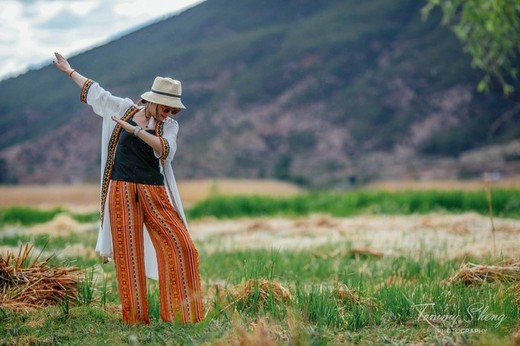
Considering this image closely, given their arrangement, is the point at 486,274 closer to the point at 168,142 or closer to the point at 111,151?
the point at 168,142

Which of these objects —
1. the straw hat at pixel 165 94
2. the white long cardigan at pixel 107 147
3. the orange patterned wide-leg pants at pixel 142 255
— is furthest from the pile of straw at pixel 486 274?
the straw hat at pixel 165 94

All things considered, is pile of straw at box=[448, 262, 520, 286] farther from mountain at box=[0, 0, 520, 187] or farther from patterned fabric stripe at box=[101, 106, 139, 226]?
mountain at box=[0, 0, 520, 187]

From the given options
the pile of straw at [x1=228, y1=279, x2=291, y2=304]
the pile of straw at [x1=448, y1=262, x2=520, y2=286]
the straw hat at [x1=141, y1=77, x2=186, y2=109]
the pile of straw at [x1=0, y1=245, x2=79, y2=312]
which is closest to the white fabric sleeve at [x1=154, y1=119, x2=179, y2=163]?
the straw hat at [x1=141, y1=77, x2=186, y2=109]

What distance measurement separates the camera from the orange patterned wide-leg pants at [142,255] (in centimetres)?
457

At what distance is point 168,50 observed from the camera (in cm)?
6619

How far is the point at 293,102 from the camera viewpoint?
5691cm

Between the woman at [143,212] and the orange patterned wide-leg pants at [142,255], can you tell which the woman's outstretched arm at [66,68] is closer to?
the woman at [143,212]

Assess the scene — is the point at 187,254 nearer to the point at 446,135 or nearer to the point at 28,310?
the point at 28,310

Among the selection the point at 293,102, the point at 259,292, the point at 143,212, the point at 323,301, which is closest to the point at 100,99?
the point at 143,212

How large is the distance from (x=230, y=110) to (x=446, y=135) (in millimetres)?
17159

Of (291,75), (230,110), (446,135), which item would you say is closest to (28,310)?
(446,135)

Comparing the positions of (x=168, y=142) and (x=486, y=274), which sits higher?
(x=168, y=142)

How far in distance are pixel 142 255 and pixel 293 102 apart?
52.8 meters

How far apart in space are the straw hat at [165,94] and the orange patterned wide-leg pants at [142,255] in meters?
0.59
